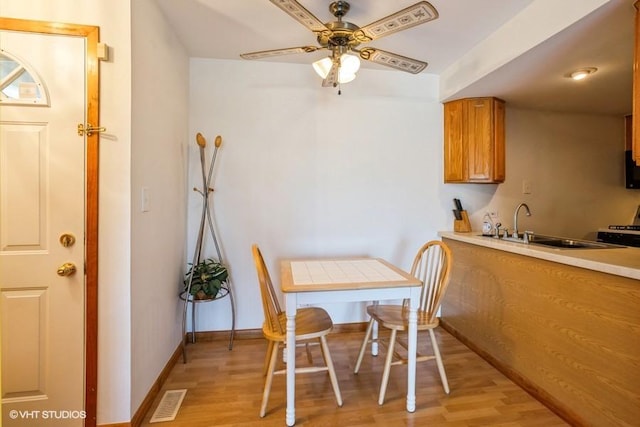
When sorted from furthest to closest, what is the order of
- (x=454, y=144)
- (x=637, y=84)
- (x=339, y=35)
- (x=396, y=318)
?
(x=454, y=144) → (x=396, y=318) → (x=339, y=35) → (x=637, y=84)

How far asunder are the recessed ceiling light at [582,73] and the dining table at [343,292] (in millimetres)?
1905

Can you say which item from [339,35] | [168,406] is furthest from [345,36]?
[168,406]

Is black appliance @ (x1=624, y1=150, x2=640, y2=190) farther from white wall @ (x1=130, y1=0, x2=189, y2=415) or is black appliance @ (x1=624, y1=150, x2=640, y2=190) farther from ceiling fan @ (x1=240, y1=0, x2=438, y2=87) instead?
white wall @ (x1=130, y1=0, x2=189, y2=415)

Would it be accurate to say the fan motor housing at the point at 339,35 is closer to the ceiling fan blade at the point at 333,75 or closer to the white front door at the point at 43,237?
the ceiling fan blade at the point at 333,75

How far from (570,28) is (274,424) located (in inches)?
103

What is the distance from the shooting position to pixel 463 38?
2.21 m

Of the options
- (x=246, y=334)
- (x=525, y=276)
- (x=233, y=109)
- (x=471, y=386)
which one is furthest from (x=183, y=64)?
(x=471, y=386)

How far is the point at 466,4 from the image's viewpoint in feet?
6.04

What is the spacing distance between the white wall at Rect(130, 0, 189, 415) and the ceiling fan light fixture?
0.97 meters

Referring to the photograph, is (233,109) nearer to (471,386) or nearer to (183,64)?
(183,64)

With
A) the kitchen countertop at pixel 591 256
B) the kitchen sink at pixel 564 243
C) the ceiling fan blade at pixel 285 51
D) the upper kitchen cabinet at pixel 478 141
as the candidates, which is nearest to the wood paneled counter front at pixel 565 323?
the kitchen countertop at pixel 591 256

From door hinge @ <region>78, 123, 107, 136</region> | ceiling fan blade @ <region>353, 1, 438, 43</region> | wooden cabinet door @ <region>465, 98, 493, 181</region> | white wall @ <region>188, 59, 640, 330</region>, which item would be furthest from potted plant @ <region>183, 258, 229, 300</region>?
wooden cabinet door @ <region>465, 98, 493, 181</region>

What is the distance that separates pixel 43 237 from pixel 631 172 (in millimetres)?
4976

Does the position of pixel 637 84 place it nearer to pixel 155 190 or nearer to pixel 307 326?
pixel 307 326
